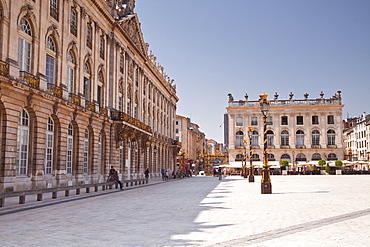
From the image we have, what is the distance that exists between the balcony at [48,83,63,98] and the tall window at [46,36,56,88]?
1.86 feet

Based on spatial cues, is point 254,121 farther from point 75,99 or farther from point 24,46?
point 24,46

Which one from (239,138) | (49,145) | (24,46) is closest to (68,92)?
(49,145)

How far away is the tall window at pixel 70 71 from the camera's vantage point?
2758 cm

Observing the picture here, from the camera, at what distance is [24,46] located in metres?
21.8

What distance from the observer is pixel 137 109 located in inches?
1816

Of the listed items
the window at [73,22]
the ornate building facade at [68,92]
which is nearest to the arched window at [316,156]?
the ornate building facade at [68,92]

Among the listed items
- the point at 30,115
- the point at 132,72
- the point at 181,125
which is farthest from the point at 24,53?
the point at 181,125

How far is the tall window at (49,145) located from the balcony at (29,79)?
3.07 m

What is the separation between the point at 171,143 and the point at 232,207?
54.2 m

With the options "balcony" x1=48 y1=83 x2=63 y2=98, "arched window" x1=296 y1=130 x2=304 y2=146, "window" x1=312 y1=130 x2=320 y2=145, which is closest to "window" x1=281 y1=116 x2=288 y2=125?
"arched window" x1=296 y1=130 x2=304 y2=146

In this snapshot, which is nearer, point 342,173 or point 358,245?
point 358,245

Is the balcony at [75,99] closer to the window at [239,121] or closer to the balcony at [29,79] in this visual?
the balcony at [29,79]

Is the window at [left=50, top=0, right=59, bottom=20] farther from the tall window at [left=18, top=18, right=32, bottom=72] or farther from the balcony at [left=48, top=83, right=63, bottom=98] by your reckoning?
the balcony at [left=48, top=83, right=63, bottom=98]

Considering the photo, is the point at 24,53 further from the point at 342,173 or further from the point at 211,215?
the point at 342,173
